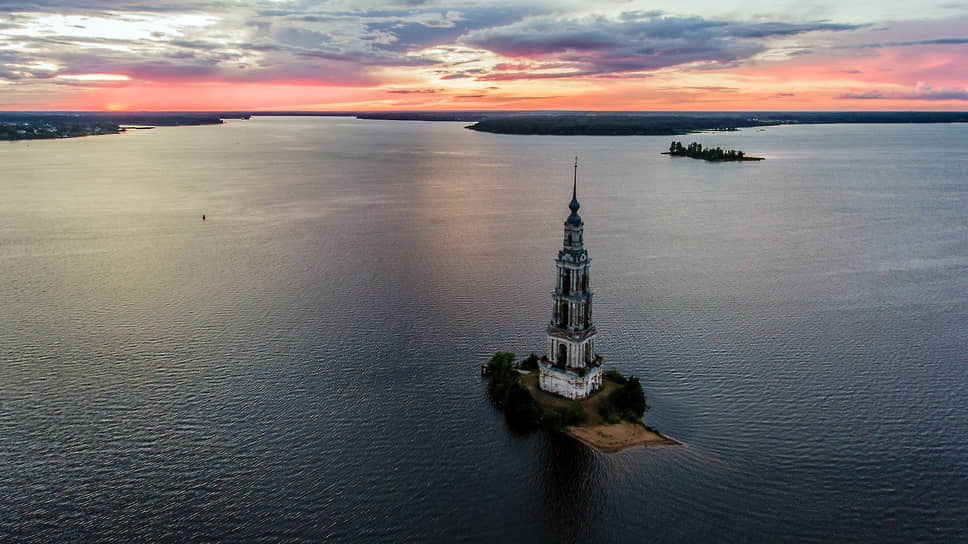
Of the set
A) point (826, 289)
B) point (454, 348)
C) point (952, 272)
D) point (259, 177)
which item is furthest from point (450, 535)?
point (259, 177)

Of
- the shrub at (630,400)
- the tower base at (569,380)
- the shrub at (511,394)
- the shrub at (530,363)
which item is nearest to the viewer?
the shrub at (511,394)

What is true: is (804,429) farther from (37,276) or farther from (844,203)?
(844,203)

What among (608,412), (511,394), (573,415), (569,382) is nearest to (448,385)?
(511,394)

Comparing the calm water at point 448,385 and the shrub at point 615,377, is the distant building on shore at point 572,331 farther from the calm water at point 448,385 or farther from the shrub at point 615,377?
the calm water at point 448,385

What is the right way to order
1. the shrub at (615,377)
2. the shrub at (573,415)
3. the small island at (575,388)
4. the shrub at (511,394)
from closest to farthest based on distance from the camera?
the small island at (575,388)
the shrub at (573,415)
the shrub at (511,394)
the shrub at (615,377)

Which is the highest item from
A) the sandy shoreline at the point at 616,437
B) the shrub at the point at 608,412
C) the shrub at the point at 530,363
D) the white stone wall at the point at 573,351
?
the white stone wall at the point at 573,351

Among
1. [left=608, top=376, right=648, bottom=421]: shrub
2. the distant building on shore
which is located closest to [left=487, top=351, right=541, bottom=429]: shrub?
the distant building on shore

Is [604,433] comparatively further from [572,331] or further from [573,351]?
[572,331]

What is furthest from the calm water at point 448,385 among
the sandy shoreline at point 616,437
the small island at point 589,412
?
the small island at point 589,412
